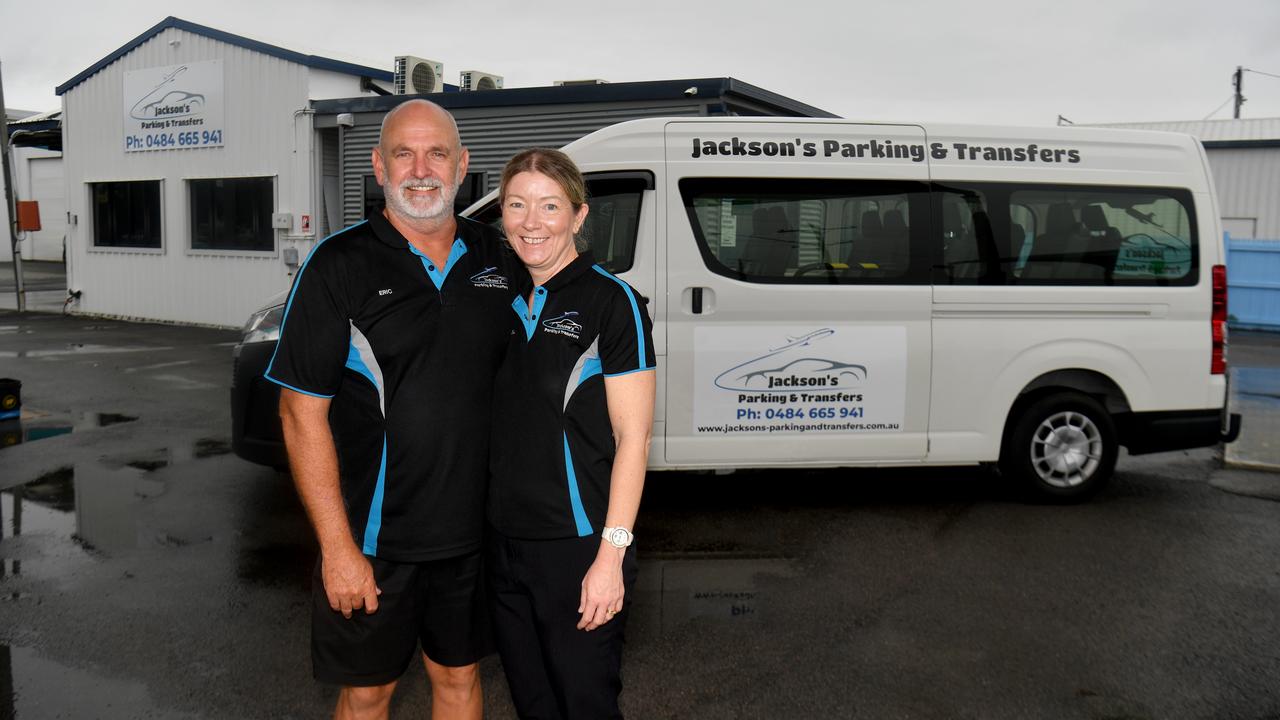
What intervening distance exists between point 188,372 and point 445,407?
413 inches

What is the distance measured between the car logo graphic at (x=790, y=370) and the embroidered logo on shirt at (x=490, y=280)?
11.4 ft

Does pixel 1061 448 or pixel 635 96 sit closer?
pixel 1061 448

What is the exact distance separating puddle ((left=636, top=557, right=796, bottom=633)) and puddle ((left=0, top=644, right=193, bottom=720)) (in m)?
2.02

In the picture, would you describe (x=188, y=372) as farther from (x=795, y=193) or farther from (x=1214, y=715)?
(x=1214, y=715)

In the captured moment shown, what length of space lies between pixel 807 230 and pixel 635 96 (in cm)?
693

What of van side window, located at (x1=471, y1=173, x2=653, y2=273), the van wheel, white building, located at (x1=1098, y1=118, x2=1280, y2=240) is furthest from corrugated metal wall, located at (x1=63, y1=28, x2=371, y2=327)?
white building, located at (x1=1098, y1=118, x2=1280, y2=240)

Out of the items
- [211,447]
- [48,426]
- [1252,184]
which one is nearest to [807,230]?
[211,447]

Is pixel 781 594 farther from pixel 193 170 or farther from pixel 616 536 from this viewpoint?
pixel 193 170

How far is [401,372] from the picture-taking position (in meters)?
2.55

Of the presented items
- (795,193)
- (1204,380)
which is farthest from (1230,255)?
(795,193)

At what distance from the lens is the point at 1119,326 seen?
21.3 feet

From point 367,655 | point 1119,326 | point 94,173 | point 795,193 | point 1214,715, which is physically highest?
point 94,173

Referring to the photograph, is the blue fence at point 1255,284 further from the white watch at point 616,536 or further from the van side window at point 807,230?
the white watch at point 616,536

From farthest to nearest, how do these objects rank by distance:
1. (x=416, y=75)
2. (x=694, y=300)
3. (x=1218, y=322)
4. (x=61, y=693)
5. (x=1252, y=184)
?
(x=1252, y=184) → (x=416, y=75) → (x=1218, y=322) → (x=694, y=300) → (x=61, y=693)
